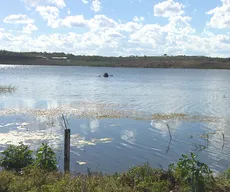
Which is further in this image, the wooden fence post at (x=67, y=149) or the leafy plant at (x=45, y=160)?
the wooden fence post at (x=67, y=149)

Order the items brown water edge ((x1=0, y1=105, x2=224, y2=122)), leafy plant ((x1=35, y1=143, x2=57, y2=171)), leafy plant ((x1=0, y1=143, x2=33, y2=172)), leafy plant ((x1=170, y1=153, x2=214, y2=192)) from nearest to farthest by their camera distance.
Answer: leafy plant ((x1=170, y1=153, x2=214, y2=192)) < leafy plant ((x1=35, y1=143, x2=57, y2=171)) < leafy plant ((x1=0, y1=143, x2=33, y2=172)) < brown water edge ((x1=0, y1=105, x2=224, y2=122))

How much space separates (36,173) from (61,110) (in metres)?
20.4

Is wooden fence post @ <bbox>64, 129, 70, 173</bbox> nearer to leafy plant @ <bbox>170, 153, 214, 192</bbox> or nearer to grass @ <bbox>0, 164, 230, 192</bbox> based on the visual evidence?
grass @ <bbox>0, 164, 230, 192</bbox>

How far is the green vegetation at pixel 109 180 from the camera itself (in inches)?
334

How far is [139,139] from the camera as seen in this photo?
19.1 metres

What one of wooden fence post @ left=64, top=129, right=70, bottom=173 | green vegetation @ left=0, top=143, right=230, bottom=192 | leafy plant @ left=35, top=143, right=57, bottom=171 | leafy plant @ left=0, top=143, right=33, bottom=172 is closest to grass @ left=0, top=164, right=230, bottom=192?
green vegetation @ left=0, top=143, right=230, bottom=192

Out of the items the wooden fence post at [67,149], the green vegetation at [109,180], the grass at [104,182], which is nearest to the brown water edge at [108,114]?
the wooden fence post at [67,149]

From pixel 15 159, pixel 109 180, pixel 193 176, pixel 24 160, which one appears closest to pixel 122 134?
pixel 24 160

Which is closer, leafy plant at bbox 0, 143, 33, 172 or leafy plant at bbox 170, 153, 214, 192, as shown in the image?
leafy plant at bbox 170, 153, 214, 192

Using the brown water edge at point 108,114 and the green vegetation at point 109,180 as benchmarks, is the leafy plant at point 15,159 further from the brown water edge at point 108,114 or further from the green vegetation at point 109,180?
the brown water edge at point 108,114

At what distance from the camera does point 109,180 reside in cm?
948

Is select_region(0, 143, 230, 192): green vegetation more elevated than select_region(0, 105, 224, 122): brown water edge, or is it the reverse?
select_region(0, 143, 230, 192): green vegetation

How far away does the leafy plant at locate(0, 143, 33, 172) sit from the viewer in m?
10.8

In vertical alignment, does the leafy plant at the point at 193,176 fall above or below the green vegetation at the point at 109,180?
above
